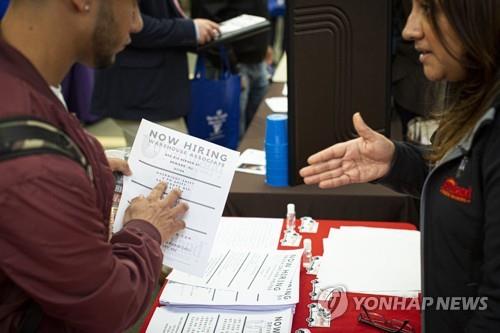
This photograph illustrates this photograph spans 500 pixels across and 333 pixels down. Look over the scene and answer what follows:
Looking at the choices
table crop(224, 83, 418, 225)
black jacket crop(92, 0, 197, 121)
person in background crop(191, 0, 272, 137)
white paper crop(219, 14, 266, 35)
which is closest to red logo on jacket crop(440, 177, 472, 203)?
table crop(224, 83, 418, 225)

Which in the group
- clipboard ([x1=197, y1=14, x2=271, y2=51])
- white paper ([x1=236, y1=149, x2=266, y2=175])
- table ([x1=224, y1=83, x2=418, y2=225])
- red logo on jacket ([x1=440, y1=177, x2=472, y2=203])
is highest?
clipboard ([x1=197, y1=14, x2=271, y2=51])

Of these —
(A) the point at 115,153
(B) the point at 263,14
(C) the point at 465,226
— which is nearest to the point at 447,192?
(C) the point at 465,226

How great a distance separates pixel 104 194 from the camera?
985 millimetres

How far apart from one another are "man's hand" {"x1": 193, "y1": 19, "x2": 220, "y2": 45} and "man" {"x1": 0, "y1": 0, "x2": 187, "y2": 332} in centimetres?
169

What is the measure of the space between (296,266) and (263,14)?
248 cm

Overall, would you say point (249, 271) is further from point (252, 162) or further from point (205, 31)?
point (205, 31)

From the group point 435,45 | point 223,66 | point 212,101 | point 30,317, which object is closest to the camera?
point 30,317

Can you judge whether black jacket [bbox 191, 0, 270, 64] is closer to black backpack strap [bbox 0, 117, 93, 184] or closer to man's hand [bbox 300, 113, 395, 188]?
man's hand [bbox 300, 113, 395, 188]

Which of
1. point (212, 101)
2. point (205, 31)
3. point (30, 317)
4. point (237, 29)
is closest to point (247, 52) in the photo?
point (212, 101)

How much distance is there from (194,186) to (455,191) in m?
0.48

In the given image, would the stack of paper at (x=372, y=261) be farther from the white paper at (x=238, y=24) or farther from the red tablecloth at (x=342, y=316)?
the white paper at (x=238, y=24)

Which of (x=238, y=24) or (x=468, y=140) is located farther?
(x=238, y=24)

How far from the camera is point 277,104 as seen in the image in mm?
2928

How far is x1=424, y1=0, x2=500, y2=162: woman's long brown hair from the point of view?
41.4 inches
